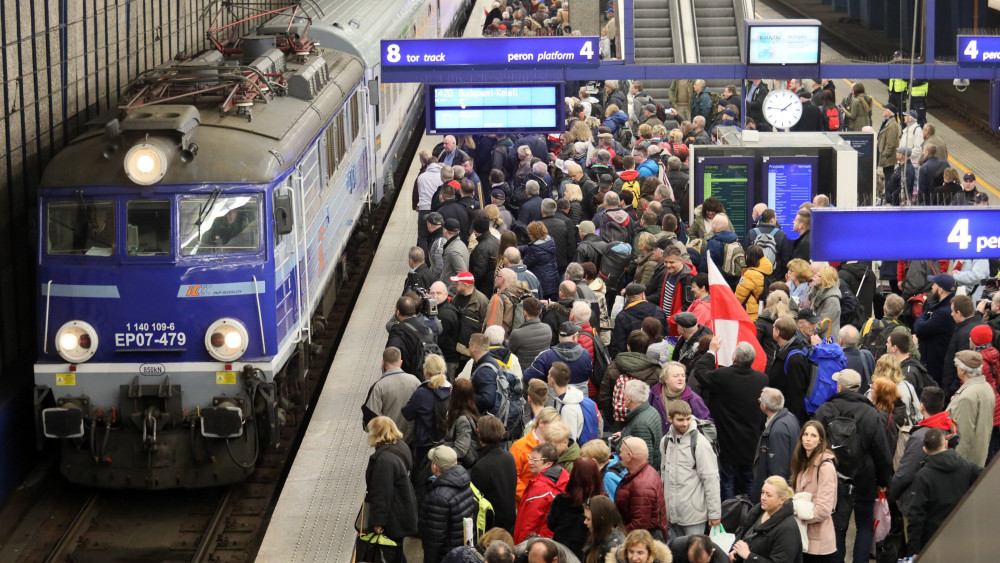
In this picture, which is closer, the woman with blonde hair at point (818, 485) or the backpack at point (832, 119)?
the woman with blonde hair at point (818, 485)

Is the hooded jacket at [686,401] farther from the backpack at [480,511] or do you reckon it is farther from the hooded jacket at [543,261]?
the hooded jacket at [543,261]

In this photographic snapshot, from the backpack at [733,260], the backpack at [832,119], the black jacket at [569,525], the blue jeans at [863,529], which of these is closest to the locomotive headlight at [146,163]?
the black jacket at [569,525]

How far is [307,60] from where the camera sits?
668 inches

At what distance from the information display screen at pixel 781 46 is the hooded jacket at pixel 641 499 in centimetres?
1097

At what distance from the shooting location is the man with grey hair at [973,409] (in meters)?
11.6

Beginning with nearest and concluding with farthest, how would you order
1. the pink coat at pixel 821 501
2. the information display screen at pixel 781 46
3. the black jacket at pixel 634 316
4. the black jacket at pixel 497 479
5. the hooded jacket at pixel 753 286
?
the pink coat at pixel 821 501 → the black jacket at pixel 497 479 → the black jacket at pixel 634 316 → the hooded jacket at pixel 753 286 → the information display screen at pixel 781 46

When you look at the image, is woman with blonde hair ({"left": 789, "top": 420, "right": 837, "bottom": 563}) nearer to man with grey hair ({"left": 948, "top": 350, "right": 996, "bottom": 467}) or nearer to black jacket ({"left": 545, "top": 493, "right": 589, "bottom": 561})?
black jacket ({"left": 545, "top": 493, "right": 589, "bottom": 561})

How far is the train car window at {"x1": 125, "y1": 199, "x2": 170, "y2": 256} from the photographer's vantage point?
41.1 ft

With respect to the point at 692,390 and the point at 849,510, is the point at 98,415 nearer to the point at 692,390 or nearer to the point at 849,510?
the point at 692,390

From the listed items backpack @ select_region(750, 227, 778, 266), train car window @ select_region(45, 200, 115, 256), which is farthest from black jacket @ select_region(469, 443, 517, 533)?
backpack @ select_region(750, 227, 778, 266)

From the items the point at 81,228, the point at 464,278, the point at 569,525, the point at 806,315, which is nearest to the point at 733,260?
the point at 806,315

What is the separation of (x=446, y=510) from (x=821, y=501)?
2.59 meters

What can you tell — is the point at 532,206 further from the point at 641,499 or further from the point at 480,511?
the point at 641,499

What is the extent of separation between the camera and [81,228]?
41.4ft
